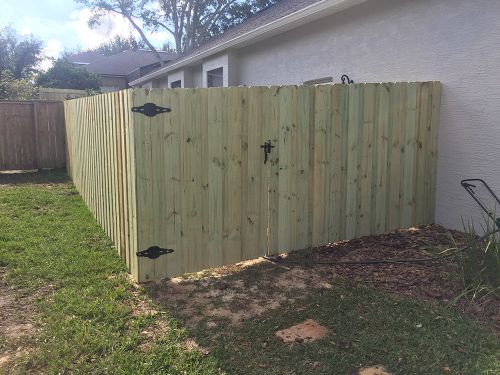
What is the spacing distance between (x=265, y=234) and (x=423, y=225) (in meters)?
2.35

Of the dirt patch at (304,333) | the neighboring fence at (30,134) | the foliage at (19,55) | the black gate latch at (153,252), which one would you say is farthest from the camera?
the foliage at (19,55)

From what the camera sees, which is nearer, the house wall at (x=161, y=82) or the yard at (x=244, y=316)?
the yard at (x=244, y=316)

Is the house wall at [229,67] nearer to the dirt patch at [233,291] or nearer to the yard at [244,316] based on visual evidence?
the yard at [244,316]

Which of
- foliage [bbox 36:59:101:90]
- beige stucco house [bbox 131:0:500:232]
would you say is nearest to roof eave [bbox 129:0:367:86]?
beige stucco house [bbox 131:0:500:232]

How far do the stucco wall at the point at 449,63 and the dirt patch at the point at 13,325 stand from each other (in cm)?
485

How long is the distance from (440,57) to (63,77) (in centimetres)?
2396

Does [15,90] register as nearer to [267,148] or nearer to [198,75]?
[198,75]

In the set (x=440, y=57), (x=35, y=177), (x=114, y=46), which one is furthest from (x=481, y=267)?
(x=114, y=46)

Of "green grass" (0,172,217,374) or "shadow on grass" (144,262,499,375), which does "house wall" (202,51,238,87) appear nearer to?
"green grass" (0,172,217,374)

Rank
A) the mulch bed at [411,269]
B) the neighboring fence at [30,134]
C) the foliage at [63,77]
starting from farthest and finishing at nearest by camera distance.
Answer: the foliage at [63,77] < the neighboring fence at [30,134] < the mulch bed at [411,269]

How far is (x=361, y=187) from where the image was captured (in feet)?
17.6

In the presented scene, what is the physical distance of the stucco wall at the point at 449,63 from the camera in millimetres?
5180

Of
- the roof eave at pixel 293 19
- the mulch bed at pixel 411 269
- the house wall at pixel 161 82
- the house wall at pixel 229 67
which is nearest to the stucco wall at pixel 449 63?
the roof eave at pixel 293 19

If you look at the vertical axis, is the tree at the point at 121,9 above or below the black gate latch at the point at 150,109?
above
